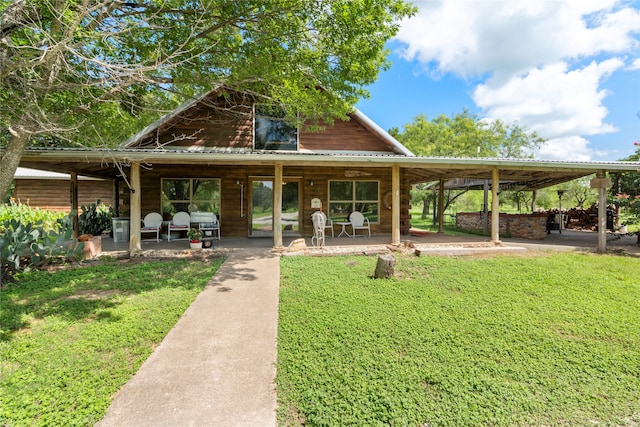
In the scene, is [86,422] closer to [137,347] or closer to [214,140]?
[137,347]

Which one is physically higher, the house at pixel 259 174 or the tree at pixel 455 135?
the tree at pixel 455 135

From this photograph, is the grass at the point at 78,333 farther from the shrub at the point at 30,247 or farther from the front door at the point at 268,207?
the front door at the point at 268,207

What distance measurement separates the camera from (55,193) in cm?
1588

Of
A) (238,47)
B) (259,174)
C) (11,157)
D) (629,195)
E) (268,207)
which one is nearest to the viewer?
(11,157)

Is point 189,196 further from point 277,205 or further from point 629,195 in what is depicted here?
point 629,195

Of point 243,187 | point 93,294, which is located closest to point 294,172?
point 243,187

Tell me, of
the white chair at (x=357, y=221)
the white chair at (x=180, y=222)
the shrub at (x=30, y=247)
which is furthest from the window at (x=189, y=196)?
the white chair at (x=357, y=221)

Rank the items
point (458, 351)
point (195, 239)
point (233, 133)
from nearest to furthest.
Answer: point (458, 351), point (195, 239), point (233, 133)

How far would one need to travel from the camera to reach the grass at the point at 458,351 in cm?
232

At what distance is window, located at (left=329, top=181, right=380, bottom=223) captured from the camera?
11125 millimetres

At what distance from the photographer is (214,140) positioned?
10.1 meters

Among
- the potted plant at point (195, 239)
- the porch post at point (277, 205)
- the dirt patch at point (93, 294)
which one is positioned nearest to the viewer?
the dirt patch at point (93, 294)

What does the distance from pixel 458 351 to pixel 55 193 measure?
2028 cm

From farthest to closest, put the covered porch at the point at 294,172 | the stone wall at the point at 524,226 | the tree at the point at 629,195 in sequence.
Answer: the stone wall at the point at 524,226 → the tree at the point at 629,195 → the covered porch at the point at 294,172
